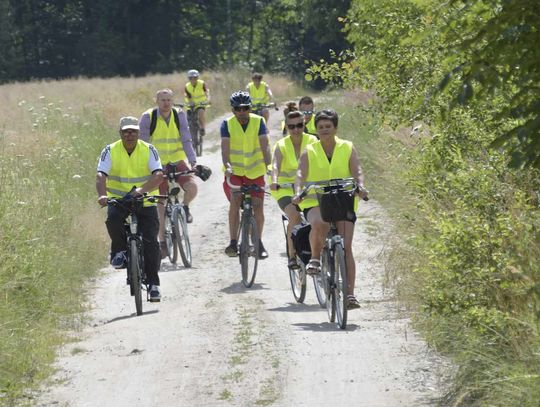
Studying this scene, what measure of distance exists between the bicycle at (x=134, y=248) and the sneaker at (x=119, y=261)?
1.9 inches

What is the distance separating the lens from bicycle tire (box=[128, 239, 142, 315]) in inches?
466

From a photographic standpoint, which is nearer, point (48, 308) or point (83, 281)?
point (48, 308)

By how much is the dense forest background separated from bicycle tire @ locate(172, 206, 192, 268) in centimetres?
6197

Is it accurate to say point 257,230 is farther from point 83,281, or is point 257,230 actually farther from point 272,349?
point 272,349

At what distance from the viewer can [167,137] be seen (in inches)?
610

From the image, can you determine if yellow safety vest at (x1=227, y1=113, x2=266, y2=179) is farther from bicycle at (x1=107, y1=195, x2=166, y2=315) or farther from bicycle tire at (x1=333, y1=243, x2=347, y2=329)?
bicycle tire at (x1=333, y1=243, x2=347, y2=329)

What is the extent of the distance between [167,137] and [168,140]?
0.13 ft

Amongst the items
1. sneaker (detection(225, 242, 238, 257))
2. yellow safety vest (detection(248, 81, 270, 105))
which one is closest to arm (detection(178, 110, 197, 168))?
sneaker (detection(225, 242, 238, 257))

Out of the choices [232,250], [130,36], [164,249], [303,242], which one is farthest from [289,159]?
[130,36]

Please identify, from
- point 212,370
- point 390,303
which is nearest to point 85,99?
point 390,303

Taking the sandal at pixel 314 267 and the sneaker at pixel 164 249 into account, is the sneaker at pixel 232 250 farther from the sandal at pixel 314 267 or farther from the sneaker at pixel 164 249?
the sandal at pixel 314 267

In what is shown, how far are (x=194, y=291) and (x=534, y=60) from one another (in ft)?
24.7

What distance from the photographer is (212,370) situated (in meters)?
9.06

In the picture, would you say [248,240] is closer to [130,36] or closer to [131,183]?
[131,183]
